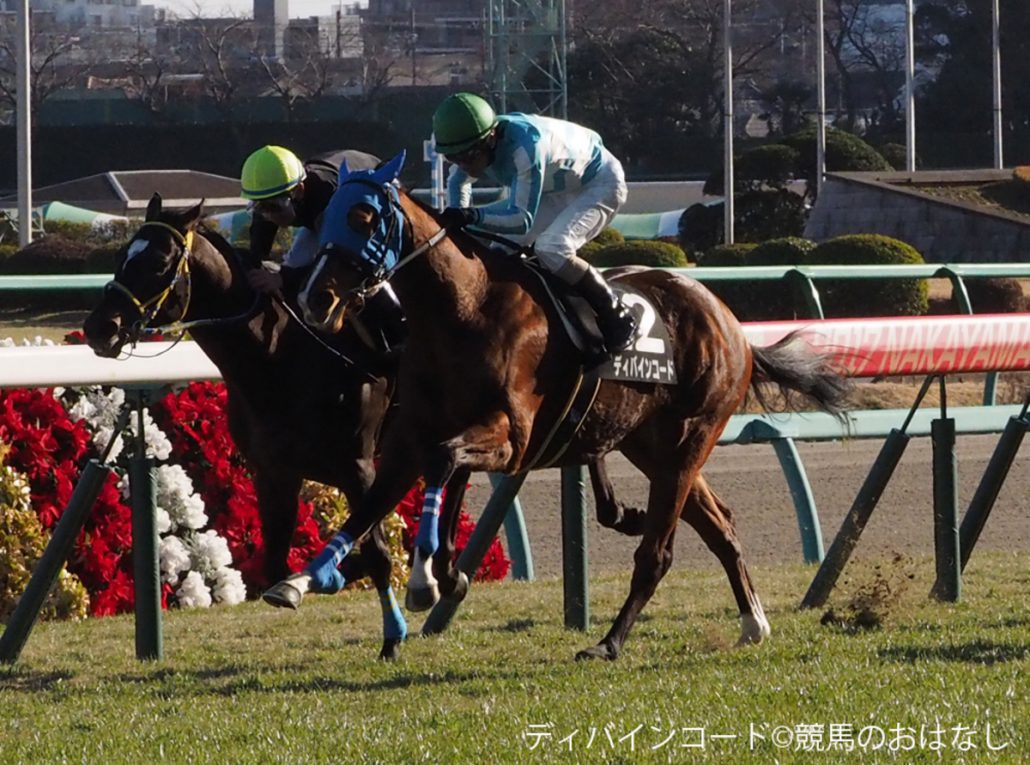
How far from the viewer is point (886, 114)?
5525cm

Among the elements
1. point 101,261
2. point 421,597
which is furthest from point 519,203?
point 101,261

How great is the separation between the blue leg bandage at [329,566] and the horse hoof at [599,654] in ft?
3.32

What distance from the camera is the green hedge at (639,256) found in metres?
20.4

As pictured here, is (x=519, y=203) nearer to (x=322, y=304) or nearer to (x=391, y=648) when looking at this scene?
(x=322, y=304)

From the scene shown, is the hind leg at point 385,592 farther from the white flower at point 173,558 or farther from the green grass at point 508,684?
the white flower at point 173,558

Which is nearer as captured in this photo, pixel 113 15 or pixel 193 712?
pixel 193 712

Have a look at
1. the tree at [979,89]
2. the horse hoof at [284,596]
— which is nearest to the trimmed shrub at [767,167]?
the tree at [979,89]

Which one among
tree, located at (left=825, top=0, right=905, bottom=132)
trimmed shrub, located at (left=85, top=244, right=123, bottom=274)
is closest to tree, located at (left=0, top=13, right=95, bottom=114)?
tree, located at (left=825, top=0, right=905, bottom=132)

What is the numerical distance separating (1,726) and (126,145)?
154 ft

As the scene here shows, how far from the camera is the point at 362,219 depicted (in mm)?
4984

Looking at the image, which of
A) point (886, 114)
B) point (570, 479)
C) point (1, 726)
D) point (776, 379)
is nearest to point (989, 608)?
point (776, 379)

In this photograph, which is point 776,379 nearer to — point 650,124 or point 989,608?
point 989,608

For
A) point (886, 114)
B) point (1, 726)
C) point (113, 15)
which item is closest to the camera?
point (1, 726)

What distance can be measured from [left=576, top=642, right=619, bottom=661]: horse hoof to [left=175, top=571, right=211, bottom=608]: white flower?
208 cm
